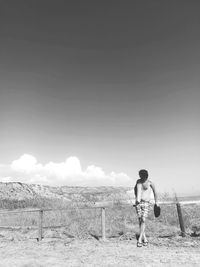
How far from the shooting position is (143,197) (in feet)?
22.2

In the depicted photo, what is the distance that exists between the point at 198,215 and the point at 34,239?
23.3 ft

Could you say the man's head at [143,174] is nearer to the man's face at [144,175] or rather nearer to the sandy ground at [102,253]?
the man's face at [144,175]

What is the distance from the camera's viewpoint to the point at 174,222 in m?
10.9

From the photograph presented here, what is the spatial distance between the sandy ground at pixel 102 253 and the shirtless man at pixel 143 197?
0.31 meters

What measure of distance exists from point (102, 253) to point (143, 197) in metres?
1.69

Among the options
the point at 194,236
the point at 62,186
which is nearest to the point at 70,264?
the point at 194,236

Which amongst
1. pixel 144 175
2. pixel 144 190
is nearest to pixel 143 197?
pixel 144 190

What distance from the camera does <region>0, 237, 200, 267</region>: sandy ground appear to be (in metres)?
5.42

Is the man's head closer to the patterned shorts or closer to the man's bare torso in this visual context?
the man's bare torso

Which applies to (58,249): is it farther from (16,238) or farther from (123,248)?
(16,238)

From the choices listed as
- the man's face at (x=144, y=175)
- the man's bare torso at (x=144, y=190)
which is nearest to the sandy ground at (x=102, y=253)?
the man's bare torso at (x=144, y=190)

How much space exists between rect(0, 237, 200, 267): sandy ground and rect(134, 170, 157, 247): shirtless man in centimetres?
31

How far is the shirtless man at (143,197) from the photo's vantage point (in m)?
6.65

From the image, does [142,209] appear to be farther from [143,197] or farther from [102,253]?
[102,253]
